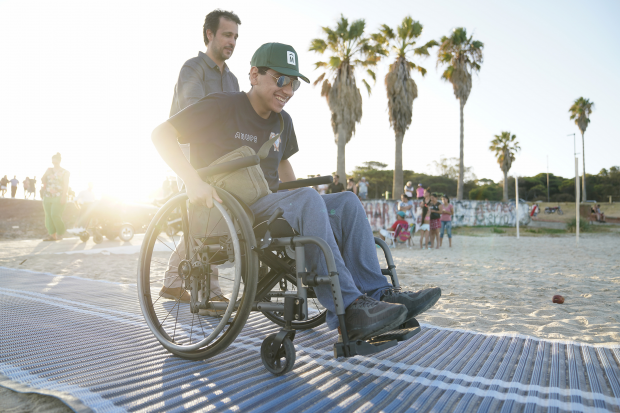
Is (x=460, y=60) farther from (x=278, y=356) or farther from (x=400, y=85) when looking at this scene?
(x=278, y=356)

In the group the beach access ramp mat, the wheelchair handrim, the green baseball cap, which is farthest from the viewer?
the green baseball cap

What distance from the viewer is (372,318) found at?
1562 millimetres

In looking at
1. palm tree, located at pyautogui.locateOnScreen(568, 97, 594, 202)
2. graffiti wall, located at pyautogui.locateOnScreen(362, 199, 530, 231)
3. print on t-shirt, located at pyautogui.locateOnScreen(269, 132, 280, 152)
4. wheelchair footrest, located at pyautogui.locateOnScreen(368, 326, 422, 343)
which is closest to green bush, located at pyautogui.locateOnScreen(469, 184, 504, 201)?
palm tree, located at pyautogui.locateOnScreen(568, 97, 594, 202)

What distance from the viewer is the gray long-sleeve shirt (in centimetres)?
286

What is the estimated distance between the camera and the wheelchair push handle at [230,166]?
1.72 metres

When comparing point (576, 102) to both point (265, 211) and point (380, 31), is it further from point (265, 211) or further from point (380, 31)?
point (265, 211)

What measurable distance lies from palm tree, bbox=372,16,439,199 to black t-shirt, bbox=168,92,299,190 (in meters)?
17.5

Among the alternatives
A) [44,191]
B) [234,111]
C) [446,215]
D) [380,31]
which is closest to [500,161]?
[380,31]

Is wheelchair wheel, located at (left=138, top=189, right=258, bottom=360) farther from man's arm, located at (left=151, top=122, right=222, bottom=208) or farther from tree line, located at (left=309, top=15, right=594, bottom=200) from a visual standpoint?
tree line, located at (left=309, top=15, right=594, bottom=200)

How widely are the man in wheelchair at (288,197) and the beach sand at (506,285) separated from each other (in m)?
1.17

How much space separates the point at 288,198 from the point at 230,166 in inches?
11.7

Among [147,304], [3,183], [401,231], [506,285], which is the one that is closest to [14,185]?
[3,183]

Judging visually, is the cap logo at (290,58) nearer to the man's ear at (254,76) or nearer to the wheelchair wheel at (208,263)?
the man's ear at (254,76)

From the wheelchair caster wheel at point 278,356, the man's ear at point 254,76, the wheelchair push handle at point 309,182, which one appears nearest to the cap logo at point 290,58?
the man's ear at point 254,76
